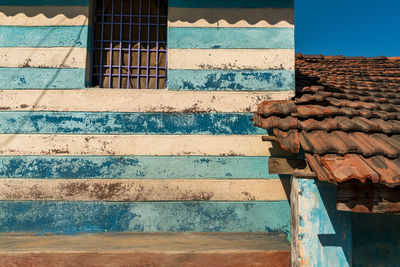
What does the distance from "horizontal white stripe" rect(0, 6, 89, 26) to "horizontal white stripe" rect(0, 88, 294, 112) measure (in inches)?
39.7

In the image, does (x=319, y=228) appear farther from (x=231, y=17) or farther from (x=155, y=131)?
(x=231, y=17)

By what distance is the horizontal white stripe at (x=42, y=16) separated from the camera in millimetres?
3932

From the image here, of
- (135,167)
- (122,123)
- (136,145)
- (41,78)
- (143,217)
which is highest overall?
(41,78)

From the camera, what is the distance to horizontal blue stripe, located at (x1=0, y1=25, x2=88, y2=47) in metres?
3.92

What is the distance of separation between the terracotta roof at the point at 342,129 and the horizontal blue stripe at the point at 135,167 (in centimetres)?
95

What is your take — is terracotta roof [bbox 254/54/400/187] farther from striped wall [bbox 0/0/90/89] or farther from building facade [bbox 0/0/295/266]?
striped wall [bbox 0/0/90/89]

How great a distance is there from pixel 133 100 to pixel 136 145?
25.2 inches

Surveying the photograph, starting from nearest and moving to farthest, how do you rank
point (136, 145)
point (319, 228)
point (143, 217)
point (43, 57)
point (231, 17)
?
point (319, 228) → point (143, 217) → point (136, 145) → point (43, 57) → point (231, 17)

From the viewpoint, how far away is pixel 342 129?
9.50ft

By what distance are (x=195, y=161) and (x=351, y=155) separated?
1.95 m

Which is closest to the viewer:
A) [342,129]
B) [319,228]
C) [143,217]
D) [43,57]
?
[319,228]

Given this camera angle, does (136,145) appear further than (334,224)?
Yes

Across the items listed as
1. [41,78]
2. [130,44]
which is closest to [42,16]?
[41,78]

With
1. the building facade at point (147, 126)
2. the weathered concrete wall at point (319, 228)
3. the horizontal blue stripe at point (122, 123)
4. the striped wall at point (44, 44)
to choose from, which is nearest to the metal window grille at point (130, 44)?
the building facade at point (147, 126)
